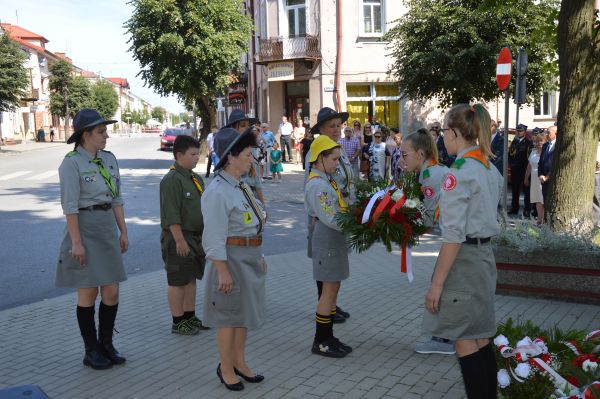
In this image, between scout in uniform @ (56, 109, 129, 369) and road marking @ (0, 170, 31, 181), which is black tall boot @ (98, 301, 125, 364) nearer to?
scout in uniform @ (56, 109, 129, 369)

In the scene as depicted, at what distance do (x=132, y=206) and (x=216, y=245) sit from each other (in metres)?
11.7

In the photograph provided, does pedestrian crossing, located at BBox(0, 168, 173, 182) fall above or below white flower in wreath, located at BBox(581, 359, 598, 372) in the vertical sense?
below

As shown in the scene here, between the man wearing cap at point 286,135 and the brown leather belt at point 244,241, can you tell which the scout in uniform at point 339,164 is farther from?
the man wearing cap at point 286,135

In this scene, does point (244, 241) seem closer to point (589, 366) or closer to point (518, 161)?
point (589, 366)

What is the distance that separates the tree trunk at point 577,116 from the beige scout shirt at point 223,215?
4624 mm

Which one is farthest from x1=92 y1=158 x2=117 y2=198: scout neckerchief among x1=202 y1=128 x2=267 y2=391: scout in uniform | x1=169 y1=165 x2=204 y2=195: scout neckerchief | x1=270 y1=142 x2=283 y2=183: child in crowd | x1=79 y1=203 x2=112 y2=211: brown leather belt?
x1=270 y1=142 x2=283 y2=183: child in crowd

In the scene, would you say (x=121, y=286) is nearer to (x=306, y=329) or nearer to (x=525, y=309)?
(x=306, y=329)

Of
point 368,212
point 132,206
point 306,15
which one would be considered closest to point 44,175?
point 132,206

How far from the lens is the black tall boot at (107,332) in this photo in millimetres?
5219

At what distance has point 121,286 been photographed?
8.02m

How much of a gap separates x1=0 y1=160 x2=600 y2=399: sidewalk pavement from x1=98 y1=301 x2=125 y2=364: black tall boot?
120 millimetres

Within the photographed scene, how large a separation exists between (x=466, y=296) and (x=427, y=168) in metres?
1.64

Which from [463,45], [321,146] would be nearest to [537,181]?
[321,146]

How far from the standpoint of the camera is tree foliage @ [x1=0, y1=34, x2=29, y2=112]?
38.9m
